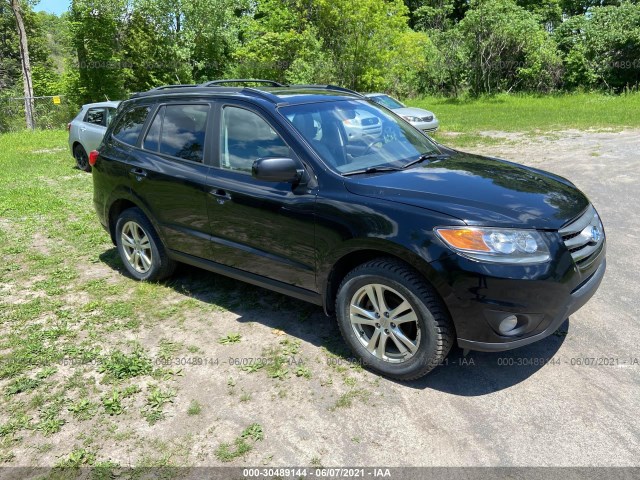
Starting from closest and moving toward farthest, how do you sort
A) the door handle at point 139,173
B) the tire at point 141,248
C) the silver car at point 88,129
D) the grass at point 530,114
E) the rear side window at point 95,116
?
the door handle at point 139,173 → the tire at point 141,248 → the silver car at point 88,129 → the rear side window at point 95,116 → the grass at point 530,114

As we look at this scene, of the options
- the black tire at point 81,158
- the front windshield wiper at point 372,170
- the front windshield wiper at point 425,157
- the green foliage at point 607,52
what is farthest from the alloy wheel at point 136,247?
Answer: the green foliage at point 607,52

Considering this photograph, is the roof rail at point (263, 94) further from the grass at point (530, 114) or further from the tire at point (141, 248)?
the grass at point (530, 114)

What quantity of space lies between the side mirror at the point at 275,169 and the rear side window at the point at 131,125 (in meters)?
2.01

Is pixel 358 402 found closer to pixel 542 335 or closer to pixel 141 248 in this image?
pixel 542 335

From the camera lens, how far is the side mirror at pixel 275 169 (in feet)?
11.6

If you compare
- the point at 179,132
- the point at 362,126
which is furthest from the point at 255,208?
the point at 179,132

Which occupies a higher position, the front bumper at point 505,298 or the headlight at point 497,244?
the headlight at point 497,244

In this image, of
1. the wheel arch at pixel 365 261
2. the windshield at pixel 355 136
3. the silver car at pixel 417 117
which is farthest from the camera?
the silver car at pixel 417 117

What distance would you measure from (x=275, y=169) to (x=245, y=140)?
0.73 metres

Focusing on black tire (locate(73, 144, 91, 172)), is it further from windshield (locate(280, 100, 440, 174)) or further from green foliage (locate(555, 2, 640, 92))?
green foliage (locate(555, 2, 640, 92))

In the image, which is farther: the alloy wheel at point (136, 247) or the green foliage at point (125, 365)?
the alloy wheel at point (136, 247)

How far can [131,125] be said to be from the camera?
16.9 ft

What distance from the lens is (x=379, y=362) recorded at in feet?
11.5

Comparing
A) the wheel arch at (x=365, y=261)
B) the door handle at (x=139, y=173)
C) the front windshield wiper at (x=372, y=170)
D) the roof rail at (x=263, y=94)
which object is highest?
the roof rail at (x=263, y=94)
